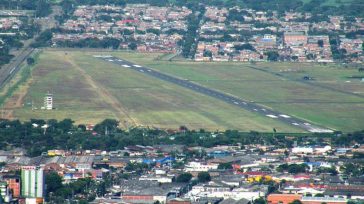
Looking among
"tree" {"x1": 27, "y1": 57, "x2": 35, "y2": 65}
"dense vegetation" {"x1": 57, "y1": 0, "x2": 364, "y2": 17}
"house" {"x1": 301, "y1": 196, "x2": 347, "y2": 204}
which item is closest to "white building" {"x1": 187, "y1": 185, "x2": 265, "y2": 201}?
"house" {"x1": 301, "y1": 196, "x2": 347, "y2": 204}

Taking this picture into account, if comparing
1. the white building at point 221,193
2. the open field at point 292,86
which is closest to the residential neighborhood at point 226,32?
the open field at point 292,86

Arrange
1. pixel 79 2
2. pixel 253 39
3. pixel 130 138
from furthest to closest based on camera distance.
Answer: pixel 79 2, pixel 253 39, pixel 130 138

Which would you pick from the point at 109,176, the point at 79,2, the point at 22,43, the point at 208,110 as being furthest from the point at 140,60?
the point at 109,176

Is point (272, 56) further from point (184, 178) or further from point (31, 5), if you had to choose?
point (184, 178)

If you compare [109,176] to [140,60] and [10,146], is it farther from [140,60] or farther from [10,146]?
[140,60]

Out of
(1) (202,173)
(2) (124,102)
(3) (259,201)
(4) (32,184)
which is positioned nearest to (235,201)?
(3) (259,201)

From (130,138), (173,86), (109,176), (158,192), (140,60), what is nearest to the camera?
(158,192)

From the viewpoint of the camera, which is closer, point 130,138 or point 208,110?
point 130,138

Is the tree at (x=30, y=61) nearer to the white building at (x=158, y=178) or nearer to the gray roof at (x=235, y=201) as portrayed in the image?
the white building at (x=158, y=178)
